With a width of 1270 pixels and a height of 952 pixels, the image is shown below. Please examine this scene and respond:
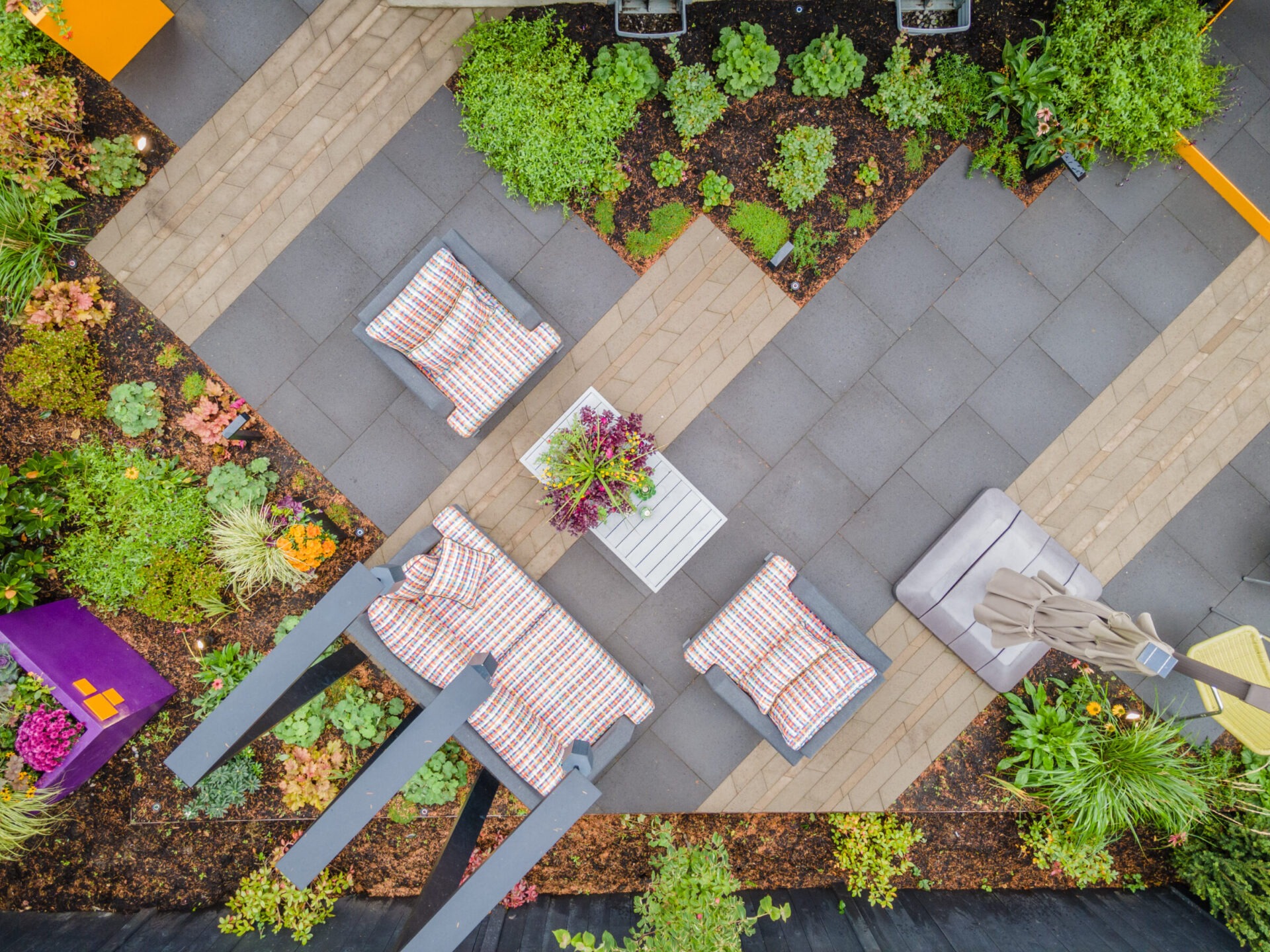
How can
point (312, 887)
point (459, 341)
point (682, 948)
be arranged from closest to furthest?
point (682, 948) < point (459, 341) < point (312, 887)

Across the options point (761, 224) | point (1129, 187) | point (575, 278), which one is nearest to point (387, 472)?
point (575, 278)

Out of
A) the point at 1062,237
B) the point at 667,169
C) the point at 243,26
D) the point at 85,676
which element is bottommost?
the point at 85,676

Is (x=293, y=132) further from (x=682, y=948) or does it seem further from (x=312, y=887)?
(x=682, y=948)

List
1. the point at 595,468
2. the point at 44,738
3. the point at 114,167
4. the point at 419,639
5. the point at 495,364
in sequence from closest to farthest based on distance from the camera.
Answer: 1. the point at 44,738
2. the point at 419,639
3. the point at 595,468
4. the point at 495,364
5. the point at 114,167

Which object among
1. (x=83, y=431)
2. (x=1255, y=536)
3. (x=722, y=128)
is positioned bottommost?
(x=83, y=431)

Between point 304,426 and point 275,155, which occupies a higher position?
point 275,155

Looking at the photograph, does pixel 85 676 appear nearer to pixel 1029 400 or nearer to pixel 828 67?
pixel 828 67

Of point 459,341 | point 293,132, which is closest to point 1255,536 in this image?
point 459,341
